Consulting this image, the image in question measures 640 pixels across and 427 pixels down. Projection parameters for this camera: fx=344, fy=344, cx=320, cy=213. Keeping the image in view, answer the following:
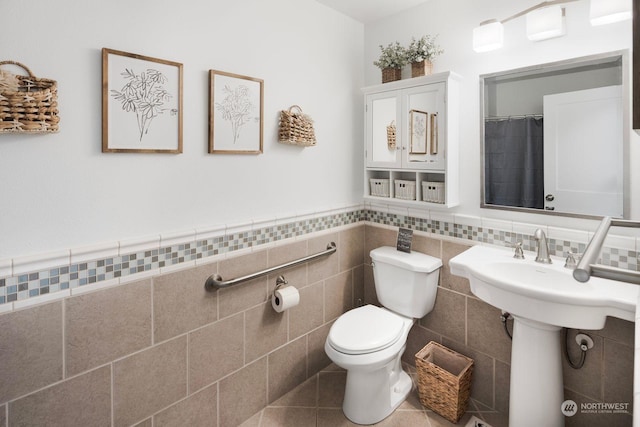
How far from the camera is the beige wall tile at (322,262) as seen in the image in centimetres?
218

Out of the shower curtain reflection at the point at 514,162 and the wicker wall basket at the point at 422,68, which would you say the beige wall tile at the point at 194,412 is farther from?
the wicker wall basket at the point at 422,68

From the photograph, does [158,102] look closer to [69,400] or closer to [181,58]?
[181,58]

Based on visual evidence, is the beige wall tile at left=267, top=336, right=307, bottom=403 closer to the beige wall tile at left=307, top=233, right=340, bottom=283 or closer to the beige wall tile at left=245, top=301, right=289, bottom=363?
the beige wall tile at left=245, top=301, right=289, bottom=363

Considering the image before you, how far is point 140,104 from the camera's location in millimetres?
1422

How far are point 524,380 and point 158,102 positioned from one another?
6.70 ft

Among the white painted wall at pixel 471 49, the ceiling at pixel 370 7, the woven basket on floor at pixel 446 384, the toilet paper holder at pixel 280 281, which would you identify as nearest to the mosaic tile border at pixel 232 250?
the white painted wall at pixel 471 49

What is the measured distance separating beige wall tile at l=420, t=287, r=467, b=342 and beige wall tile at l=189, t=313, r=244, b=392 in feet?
3.95

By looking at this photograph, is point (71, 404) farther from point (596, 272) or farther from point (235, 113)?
point (596, 272)

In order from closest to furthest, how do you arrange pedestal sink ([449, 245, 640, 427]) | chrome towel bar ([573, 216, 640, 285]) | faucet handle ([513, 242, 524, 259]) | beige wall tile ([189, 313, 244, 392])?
chrome towel bar ([573, 216, 640, 285])
pedestal sink ([449, 245, 640, 427])
beige wall tile ([189, 313, 244, 392])
faucet handle ([513, 242, 524, 259])

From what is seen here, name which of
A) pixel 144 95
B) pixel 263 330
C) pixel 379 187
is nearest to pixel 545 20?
pixel 379 187

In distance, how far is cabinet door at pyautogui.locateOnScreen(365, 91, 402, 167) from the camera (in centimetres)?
217

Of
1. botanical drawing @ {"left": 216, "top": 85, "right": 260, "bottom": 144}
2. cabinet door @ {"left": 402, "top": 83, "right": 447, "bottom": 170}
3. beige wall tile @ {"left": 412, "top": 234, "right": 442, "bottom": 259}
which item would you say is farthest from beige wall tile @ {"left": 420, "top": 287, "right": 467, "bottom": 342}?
botanical drawing @ {"left": 216, "top": 85, "right": 260, "bottom": 144}

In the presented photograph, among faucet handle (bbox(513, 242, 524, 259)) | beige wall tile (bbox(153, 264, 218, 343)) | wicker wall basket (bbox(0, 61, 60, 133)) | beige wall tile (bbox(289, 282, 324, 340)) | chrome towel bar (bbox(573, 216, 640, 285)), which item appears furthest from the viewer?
beige wall tile (bbox(289, 282, 324, 340))

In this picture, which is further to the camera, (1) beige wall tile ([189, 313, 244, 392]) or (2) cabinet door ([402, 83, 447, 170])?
(2) cabinet door ([402, 83, 447, 170])
